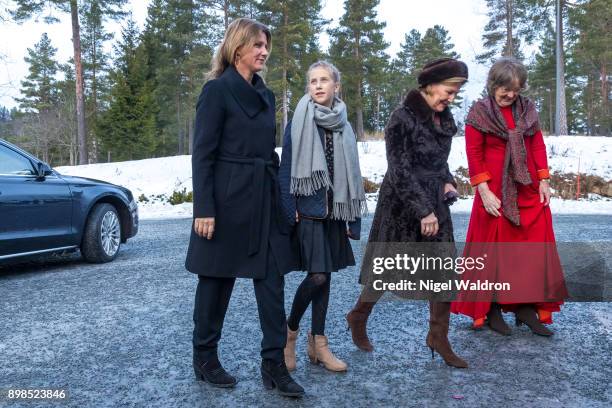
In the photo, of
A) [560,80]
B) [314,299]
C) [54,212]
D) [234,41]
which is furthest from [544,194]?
[560,80]

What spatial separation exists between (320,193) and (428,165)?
0.68 m

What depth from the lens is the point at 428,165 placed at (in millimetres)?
3256

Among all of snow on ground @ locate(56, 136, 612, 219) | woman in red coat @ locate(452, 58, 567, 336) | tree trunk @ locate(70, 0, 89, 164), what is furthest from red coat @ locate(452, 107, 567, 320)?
tree trunk @ locate(70, 0, 89, 164)

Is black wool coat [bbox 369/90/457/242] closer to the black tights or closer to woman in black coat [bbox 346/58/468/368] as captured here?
woman in black coat [bbox 346/58/468/368]

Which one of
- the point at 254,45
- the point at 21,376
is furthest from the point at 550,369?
the point at 21,376

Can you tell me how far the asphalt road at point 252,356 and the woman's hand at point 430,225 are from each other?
2.66 ft

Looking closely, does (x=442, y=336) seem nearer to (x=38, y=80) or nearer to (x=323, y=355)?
(x=323, y=355)

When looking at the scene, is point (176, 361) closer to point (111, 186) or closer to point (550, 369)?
point (550, 369)

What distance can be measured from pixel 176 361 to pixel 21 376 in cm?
88

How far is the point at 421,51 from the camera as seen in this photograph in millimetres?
57688

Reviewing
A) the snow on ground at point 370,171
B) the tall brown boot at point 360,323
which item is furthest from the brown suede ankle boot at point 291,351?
the snow on ground at point 370,171

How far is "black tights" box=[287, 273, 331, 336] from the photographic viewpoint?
10.3ft

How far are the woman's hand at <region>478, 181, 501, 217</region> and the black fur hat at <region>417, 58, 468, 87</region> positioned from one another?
91 centimetres

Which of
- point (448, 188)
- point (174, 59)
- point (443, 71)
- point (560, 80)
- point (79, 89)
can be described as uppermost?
point (174, 59)
